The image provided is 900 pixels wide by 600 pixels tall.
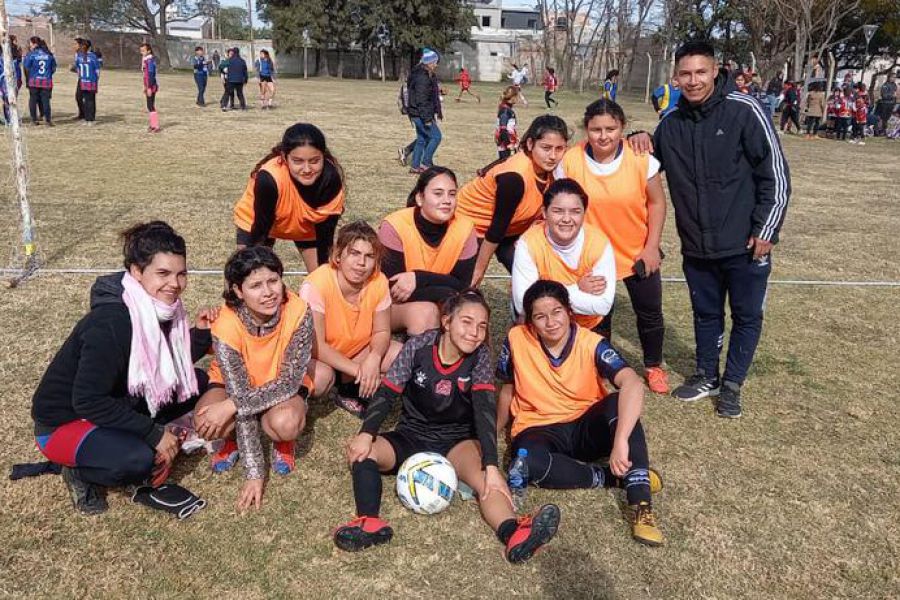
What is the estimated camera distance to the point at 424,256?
13.9ft

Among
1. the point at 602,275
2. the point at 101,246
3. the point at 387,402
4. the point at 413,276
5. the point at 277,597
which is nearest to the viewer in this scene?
the point at 277,597

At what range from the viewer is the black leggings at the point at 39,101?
1476cm

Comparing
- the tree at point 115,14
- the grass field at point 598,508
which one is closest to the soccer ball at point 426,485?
the grass field at point 598,508

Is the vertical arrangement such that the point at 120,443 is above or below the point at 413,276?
below

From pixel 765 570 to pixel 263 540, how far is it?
215 cm

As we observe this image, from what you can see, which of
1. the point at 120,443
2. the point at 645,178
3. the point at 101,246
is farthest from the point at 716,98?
the point at 101,246

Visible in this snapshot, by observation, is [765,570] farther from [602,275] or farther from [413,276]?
[413,276]

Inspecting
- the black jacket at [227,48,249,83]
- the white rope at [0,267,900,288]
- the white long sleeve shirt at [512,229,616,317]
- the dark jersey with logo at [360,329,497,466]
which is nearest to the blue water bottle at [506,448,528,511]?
the dark jersey with logo at [360,329,497,466]

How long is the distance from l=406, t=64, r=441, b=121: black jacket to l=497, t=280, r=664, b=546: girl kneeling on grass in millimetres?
8428

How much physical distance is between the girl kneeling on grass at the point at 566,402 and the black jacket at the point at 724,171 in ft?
3.69

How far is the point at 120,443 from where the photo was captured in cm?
296

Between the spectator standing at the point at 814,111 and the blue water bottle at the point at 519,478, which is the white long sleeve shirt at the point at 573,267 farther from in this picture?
the spectator standing at the point at 814,111

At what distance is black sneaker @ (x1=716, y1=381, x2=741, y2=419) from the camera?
415 cm

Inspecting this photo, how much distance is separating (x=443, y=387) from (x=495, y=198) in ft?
4.83
